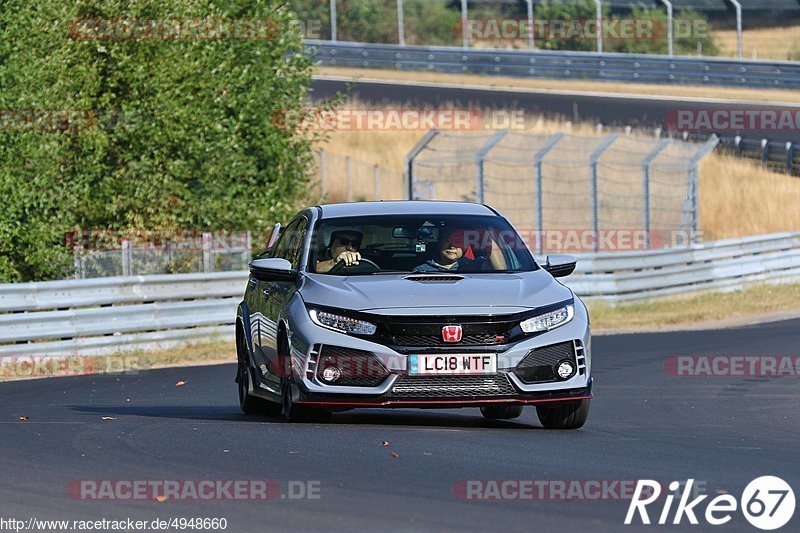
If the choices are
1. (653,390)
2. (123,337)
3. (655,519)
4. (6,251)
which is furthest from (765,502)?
(6,251)

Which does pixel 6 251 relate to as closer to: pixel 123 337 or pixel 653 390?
pixel 123 337

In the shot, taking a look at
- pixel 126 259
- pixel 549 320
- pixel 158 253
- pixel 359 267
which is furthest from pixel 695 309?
pixel 549 320

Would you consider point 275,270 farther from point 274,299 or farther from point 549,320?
point 549,320

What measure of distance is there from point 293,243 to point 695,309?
53.3 feet

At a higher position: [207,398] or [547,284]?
[547,284]

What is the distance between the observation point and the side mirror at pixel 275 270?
11.0 m

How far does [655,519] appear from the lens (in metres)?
7.12

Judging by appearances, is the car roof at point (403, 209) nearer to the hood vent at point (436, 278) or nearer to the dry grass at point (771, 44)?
the hood vent at point (436, 278)

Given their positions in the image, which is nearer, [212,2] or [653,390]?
[653,390]

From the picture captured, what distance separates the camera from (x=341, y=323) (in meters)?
10.2

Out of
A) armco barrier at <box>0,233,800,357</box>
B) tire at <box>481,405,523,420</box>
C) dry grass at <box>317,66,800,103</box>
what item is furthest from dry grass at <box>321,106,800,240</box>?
tire at <box>481,405,523,420</box>

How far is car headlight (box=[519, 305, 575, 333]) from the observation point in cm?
1023

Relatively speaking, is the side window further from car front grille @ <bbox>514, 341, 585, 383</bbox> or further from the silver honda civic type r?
car front grille @ <bbox>514, 341, 585, 383</bbox>

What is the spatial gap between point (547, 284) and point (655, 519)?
3.78 m
